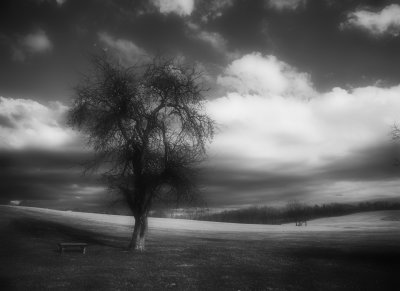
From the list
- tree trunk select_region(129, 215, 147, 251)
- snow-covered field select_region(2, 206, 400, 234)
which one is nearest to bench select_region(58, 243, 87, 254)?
tree trunk select_region(129, 215, 147, 251)

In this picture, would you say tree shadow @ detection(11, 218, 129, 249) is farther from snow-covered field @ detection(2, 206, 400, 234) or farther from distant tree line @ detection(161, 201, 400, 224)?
distant tree line @ detection(161, 201, 400, 224)

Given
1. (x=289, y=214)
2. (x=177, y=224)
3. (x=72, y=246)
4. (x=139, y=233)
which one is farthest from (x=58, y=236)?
(x=289, y=214)

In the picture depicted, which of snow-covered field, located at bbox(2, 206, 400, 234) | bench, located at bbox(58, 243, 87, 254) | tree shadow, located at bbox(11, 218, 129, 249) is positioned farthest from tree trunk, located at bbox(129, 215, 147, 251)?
snow-covered field, located at bbox(2, 206, 400, 234)

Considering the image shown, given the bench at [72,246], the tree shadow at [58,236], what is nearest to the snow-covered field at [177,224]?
the tree shadow at [58,236]

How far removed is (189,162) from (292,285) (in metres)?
11.8

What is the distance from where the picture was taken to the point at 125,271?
16969 mm

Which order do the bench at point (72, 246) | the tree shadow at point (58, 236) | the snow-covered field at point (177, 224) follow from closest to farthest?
the bench at point (72, 246), the tree shadow at point (58, 236), the snow-covered field at point (177, 224)

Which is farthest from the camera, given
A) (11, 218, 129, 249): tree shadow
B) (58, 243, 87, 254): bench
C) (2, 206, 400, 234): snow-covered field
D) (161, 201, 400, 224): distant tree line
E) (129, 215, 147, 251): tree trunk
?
(161, 201, 400, 224): distant tree line

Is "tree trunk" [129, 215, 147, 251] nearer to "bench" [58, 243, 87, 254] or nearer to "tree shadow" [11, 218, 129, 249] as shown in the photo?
"bench" [58, 243, 87, 254]

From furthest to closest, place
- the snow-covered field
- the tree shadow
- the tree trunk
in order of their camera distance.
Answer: the snow-covered field
the tree shadow
the tree trunk

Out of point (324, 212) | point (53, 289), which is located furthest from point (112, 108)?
point (324, 212)

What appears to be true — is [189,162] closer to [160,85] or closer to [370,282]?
[160,85]

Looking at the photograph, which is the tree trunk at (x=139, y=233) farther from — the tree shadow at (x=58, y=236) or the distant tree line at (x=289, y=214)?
the distant tree line at (x=289, y=214)

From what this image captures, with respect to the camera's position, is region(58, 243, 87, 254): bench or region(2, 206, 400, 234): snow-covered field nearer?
region(58, 243, 87, 254): bench
